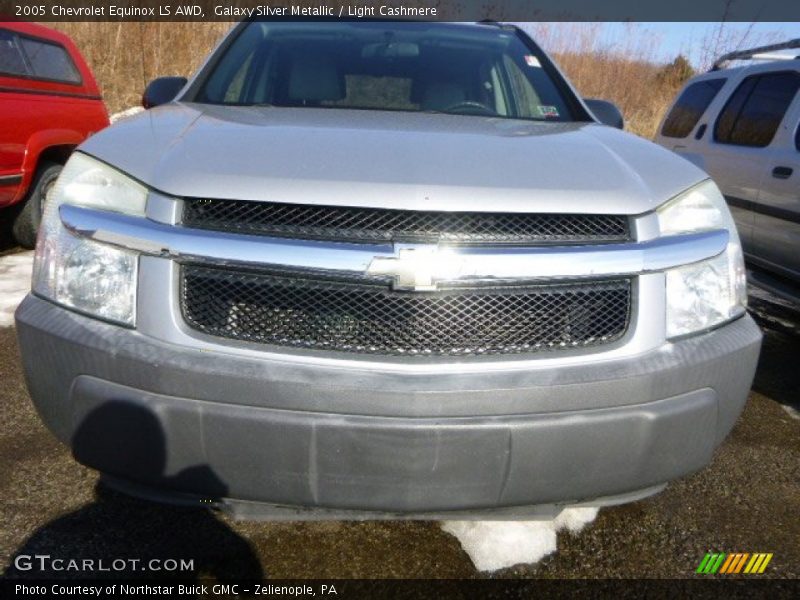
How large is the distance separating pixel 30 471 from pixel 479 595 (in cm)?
162

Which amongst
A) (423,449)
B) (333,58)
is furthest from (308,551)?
(333,58)

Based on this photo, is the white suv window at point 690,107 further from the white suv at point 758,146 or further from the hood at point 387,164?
the hood at point 387,164

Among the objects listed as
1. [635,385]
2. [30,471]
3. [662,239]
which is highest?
[662,239]

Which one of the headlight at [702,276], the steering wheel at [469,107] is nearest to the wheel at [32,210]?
the steering wheel at [469,107]

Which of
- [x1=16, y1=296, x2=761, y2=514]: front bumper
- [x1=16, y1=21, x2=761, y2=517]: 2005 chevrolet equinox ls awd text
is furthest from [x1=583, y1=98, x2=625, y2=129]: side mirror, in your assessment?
[x1=16, y1=296, x2=761, y2=514]: front bumper

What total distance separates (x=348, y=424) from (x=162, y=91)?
1978 millimetres

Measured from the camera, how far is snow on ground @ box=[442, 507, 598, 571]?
2.05m

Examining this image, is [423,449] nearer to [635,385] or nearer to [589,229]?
[635,385]

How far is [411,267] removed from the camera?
61.7 inches

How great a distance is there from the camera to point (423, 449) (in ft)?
5.07

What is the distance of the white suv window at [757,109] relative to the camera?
476 centimetres

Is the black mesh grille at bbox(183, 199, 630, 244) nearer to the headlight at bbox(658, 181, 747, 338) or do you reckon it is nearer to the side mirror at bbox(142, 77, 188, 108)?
the headlight at bbox(658, 181, 747, 338)

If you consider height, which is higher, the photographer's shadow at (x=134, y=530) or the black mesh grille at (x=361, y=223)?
the black mesh grille at (x=361, y=223)

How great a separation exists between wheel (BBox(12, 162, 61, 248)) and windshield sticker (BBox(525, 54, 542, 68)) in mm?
4300
